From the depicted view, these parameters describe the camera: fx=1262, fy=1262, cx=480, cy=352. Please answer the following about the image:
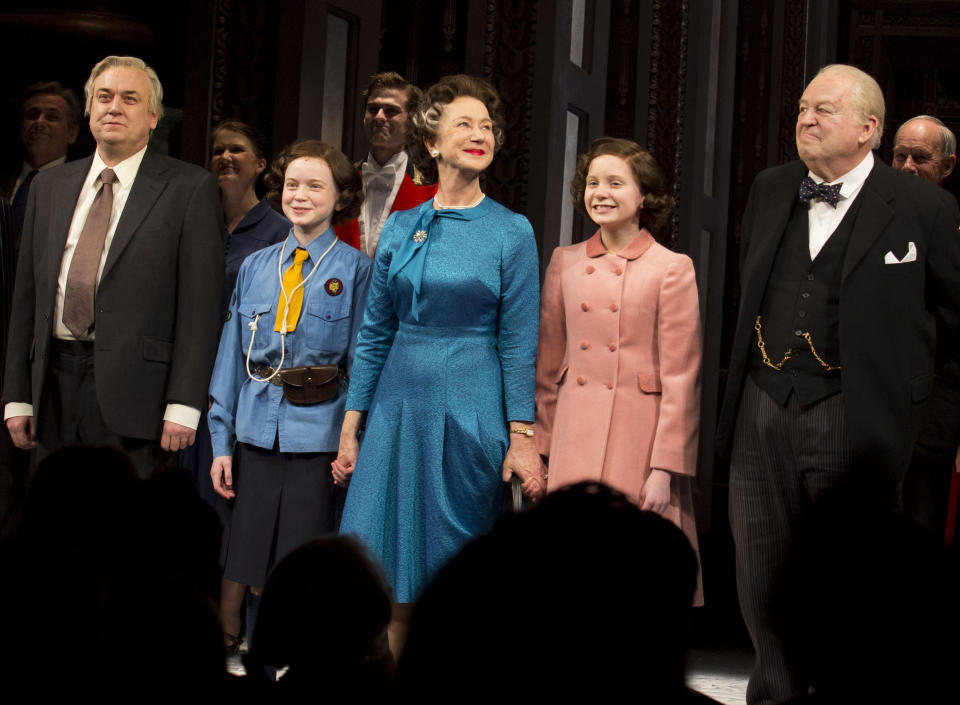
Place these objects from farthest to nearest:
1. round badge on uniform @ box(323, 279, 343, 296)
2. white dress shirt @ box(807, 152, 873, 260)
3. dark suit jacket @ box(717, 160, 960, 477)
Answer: round badge on uniform @ box(323, 279, 343, 296)
white dress shirt @ box(807, 152, 873, 260)
dark suit jacket @ box(717, 160, 960, 477)

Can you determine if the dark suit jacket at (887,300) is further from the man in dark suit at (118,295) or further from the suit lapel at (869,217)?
the man in dark suit at (118,295)

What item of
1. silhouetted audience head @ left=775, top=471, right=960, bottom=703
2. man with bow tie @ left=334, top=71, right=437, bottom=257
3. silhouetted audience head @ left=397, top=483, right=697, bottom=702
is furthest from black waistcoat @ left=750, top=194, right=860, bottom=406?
silhouetted audience head @ left=397, top=483, right=697, bottom=702

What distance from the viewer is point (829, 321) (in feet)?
8.68

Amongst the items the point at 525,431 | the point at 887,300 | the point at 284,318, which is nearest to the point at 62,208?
the point at 284,318

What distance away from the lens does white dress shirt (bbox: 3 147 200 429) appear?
9.73ft

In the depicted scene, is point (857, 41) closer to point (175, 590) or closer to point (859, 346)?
point (859, 346)

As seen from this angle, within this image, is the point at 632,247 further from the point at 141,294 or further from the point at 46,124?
the point at 46,124

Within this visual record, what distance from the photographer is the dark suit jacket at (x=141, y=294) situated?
2922 mm

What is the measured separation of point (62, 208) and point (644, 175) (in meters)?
1.39

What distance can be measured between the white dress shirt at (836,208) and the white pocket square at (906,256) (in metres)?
0.13

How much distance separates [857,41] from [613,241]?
23.6ft

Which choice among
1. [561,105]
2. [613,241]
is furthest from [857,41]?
[613,241]

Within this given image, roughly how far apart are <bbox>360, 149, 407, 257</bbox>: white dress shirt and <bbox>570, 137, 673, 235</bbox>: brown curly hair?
31.1 inches

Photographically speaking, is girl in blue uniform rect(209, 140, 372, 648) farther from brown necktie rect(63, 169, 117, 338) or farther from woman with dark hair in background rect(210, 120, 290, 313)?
woman with dark hair in background rect(210, 120, 290, 313)
